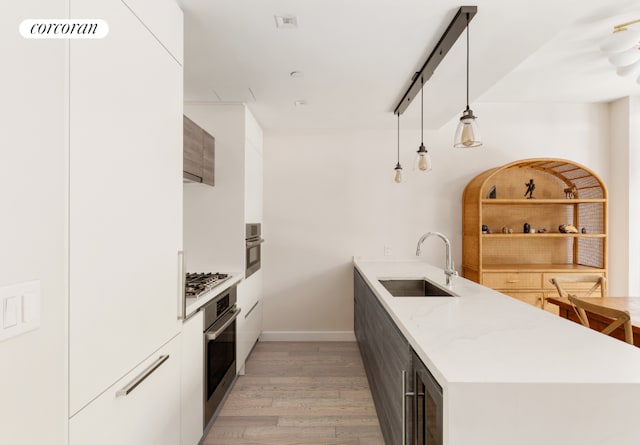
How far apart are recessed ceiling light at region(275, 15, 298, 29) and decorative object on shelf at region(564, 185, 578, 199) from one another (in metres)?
3.53

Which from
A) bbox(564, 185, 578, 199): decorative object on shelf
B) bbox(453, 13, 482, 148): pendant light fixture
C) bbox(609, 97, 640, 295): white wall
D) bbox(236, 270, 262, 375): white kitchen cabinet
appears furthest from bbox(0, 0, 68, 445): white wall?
bbox(609, 97, 640, 295): white wall

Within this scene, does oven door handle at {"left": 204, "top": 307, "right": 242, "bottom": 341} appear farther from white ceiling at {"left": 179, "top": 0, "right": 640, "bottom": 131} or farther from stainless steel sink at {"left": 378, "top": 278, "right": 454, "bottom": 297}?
white ceiling at {"left": 179, "top": 0, "right": 640, "bottom": 131}

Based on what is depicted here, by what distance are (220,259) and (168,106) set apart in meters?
1.69

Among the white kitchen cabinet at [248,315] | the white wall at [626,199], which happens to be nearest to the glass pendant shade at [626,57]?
the white wall at [626,199]

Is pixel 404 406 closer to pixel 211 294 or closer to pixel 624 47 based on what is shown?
pixel 211 294

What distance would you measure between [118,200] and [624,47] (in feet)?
10.2

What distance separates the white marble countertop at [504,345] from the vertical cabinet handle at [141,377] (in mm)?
1012

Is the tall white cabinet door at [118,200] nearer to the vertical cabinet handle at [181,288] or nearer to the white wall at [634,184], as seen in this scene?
the vertical cabinet handle at [181,288]

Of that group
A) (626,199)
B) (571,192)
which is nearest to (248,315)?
(571,192)

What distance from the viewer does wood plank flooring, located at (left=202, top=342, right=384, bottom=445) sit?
2.18 m

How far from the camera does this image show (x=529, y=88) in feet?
11.4

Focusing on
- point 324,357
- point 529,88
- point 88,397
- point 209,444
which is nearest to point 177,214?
point 88,397

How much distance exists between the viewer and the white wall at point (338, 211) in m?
4.04

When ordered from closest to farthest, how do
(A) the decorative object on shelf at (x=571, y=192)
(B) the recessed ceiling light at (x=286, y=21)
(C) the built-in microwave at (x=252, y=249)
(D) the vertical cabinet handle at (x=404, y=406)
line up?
(D) the vertical cabinet handle at (x=404, y=406) < (B) the recessed ceiling light at (x=286, y=21) < (C) the built-in microwave at (x=252, y=249) < (A) the decorative object on shelf at (x=571, y=192)
